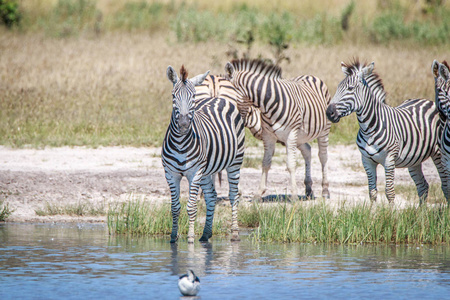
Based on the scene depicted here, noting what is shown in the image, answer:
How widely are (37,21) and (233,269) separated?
24.5 meters

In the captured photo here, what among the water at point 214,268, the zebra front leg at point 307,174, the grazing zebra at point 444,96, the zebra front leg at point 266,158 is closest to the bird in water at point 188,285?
the water at point 214,268

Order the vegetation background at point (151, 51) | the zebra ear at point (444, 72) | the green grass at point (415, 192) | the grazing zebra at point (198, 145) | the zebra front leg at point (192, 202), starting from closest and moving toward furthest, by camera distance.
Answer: the grazing zebra at point (198, 145) → the zebra front leg at point (192, 202) → the zebra ear at point (444, 72) → the green grass at point (415, 192) → the vegetation background at point (151, 51)

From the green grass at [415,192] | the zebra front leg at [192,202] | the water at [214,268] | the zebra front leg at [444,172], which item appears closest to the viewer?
the water at [214,268]

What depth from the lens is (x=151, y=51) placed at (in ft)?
75.4

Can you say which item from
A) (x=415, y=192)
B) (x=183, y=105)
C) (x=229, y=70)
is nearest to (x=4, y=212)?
(x=183, y=105)

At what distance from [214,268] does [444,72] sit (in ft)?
12.8

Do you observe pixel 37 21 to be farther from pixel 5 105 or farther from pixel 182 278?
pixel 182 278

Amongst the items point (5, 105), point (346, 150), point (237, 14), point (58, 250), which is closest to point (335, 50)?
point (237, 14)

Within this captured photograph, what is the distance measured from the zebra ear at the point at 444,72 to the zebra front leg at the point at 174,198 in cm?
349

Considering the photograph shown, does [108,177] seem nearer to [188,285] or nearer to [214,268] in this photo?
[214,268]

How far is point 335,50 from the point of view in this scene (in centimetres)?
2439

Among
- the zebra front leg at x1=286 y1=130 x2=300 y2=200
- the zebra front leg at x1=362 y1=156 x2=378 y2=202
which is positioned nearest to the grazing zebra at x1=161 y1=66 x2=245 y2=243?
the zebra front leg at x1=362 y1=156 x2=378 y2=202

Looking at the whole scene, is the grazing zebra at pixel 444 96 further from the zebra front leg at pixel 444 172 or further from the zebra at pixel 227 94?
the zebra at pixel 227 94

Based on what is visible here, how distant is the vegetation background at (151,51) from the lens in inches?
621
